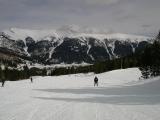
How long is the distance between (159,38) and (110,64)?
84.0 metres

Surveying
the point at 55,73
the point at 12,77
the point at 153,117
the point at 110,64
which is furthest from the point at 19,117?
the point at 55,73

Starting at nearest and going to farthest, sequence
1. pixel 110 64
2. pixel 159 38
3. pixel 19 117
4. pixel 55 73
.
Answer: pixel 19 117
pixel 159 38
pixel 110 64
pixel 55 73

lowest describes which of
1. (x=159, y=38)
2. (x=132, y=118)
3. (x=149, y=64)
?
(x=132, y=118)

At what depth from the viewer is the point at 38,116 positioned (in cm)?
1553

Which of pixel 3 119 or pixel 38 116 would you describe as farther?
pixel 38 116

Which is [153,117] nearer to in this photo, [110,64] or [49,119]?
[49,119]

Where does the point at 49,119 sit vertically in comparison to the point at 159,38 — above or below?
below

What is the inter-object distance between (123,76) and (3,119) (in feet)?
281

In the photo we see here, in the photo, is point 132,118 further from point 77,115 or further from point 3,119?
point 3,119

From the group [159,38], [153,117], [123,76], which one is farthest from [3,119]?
[123,76]

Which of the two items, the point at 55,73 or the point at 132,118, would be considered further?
the point at 55,73

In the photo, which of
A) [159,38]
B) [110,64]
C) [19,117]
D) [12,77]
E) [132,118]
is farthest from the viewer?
[12,77]

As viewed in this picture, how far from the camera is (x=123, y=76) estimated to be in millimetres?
98438

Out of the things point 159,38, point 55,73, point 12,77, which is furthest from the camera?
point 55,73
